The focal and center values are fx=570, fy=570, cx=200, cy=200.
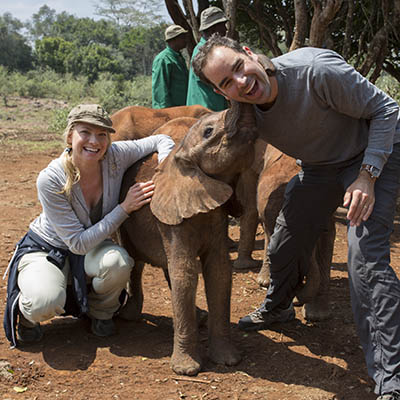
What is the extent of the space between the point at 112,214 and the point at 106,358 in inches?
36.5

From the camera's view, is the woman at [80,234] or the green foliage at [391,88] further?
the green foliage at [391,88]

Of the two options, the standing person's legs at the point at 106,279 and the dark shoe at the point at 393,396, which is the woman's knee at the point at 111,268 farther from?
the dark shoe at the point at 393,396

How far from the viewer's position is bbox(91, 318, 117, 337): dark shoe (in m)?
3.96

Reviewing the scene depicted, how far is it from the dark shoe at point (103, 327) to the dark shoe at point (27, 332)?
0.38 meters

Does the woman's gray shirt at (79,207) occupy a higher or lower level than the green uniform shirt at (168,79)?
lower

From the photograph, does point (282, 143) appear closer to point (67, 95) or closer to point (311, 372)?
point (311, 372)

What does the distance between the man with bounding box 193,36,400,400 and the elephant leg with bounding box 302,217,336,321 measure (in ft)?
3.84

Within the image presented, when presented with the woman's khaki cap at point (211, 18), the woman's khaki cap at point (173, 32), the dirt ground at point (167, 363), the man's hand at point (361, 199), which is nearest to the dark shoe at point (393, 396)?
the dirt ground at point (167, 363)

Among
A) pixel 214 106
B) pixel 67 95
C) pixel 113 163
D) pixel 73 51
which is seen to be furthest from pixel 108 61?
pixel 113 163

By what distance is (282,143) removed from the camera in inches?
129

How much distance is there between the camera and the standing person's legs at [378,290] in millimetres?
2949

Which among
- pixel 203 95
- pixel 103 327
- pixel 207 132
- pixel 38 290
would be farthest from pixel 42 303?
pixel 203 95

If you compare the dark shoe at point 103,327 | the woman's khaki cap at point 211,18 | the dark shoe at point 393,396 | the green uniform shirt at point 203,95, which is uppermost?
the woman's khaki cap at point 211,18

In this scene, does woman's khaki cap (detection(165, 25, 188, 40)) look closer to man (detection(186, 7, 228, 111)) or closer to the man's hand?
man (detection(186, 7, 228, 111))
